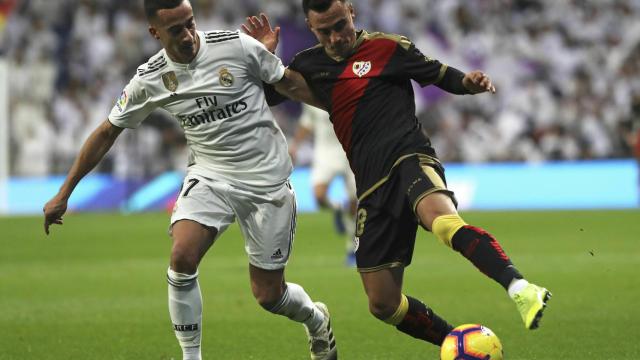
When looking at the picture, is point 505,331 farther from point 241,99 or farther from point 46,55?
point 46,55

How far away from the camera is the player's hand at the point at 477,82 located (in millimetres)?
5957

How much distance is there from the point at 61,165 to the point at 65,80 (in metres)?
2.73

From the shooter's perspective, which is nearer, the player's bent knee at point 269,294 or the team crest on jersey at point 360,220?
the team crest on jersey at point 360,220

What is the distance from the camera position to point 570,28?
26.5 meters

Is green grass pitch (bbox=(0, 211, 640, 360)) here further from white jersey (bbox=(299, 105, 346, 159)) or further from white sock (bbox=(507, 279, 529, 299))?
white sock (bbox=(507, 279, 529, 299))

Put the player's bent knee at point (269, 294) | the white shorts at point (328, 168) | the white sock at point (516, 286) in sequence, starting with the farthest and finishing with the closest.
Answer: the white shorts at point (328, 168)
the player's bent knee at point (269, 294)
the white sock at point (516, 286)

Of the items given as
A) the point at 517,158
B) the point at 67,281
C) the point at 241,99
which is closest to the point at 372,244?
the point at 241,99

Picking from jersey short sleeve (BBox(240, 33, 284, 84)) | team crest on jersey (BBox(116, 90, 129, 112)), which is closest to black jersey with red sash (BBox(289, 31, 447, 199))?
jersey short sleeve (BBox(240, 33, 284, 84))

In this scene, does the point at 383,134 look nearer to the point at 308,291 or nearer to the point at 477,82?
the point at 477,82

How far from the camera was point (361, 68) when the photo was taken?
637 cm

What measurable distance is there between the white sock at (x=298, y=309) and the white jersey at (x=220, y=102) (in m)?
0.72

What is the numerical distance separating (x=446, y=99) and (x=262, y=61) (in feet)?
62.2

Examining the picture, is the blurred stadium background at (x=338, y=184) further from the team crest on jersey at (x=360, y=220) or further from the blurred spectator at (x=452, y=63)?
the team crest on jersey at (x=360, y=220)

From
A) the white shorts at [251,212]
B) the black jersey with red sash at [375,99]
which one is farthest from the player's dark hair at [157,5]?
the white shorts at [251,212]
